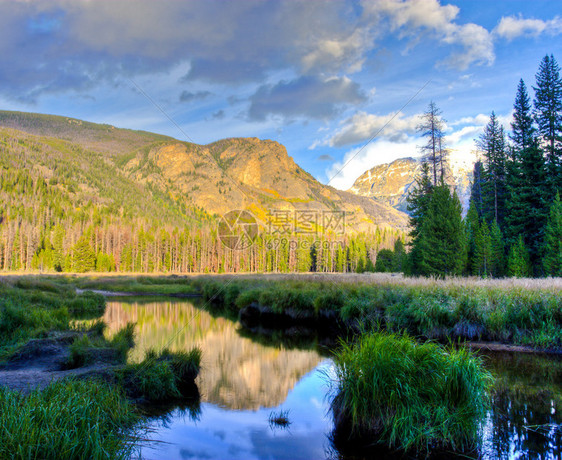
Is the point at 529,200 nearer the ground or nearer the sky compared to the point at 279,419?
nearer the sky

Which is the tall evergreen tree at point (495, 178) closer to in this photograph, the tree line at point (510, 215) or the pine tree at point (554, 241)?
the tree line at point (510, 215)

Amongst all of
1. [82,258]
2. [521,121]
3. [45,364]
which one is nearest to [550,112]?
[521,121]

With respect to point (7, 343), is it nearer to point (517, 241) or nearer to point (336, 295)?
point (336, 295)

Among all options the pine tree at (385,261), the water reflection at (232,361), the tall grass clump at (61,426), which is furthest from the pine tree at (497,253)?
the pine tree at (385,261)

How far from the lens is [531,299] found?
40.1 ft

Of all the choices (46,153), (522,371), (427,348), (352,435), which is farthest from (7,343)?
(46,153)

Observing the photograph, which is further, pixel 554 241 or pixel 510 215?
pixel 510 215

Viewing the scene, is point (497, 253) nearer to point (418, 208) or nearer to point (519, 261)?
Answer: point (519, 261)

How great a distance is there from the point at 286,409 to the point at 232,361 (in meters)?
4.35

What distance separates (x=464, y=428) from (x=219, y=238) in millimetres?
100248

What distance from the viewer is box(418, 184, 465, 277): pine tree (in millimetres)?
28328

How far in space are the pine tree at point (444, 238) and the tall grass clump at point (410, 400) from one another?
2409cm

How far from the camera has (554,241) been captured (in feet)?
90.7

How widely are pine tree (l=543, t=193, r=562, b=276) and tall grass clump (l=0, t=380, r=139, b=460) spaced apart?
31.4 metres
